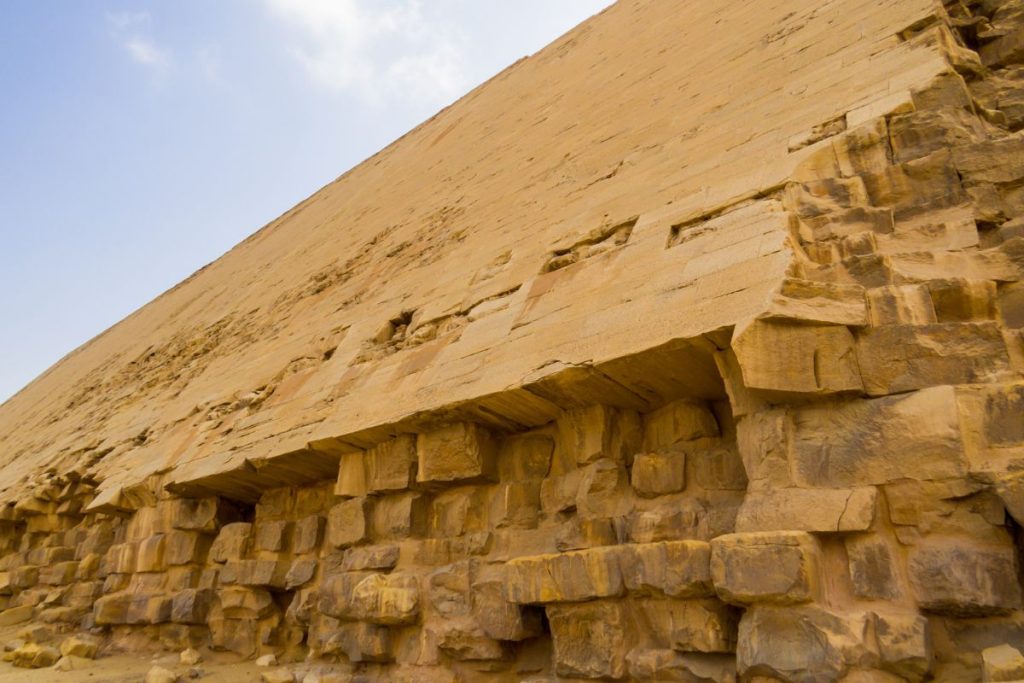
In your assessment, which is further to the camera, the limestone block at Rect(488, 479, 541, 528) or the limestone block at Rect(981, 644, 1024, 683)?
the limestone block at Rect(488, 479, 541, 528)

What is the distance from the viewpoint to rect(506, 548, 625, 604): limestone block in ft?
8.30

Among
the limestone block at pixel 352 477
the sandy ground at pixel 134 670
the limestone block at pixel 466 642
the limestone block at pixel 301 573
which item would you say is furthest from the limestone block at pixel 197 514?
the limestone block at pixel 466 642

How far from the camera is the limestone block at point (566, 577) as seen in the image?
2.53 metres

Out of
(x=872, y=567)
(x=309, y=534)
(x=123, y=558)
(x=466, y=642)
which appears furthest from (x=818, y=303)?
(x=123, y=558)

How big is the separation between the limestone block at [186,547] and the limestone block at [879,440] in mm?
4272

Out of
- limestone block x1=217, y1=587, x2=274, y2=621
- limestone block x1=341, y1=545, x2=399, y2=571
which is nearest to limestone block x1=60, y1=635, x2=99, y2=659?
limestone block x1=217, y1=587, x2=274, y2=621

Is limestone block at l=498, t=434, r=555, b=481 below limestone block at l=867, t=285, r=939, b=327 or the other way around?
below

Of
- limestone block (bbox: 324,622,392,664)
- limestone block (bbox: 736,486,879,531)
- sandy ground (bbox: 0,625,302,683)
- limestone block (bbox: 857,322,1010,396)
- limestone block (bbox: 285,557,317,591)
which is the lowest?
sandy ground (bbox: 0,625,302,683)

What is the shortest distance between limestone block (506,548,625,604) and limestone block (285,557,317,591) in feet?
5.72

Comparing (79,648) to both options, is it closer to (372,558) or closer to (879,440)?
(372,558)

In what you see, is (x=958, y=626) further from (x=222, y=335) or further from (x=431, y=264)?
(x=222, y=335)

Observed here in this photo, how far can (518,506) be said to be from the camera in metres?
3.21

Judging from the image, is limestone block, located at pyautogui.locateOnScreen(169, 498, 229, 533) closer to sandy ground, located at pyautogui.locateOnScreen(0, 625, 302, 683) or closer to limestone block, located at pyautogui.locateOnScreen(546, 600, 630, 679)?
sandy ground, located at pyautogui.locateOnScreen(0, 625, 302, 683)

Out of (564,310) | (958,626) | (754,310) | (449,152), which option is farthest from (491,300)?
(449,152)
